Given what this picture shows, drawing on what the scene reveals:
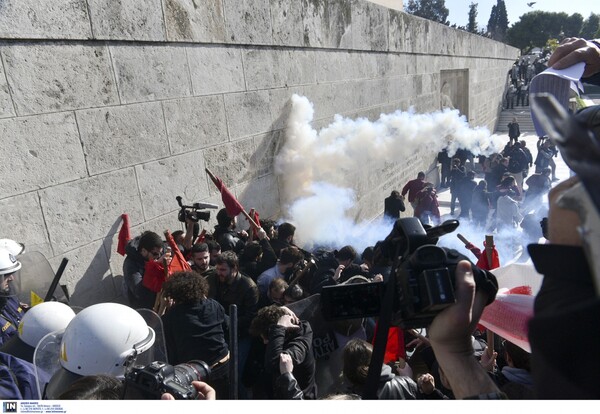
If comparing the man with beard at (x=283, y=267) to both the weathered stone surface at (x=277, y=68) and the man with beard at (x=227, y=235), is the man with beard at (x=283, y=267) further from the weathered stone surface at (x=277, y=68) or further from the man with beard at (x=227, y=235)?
the weathered stone surface at (x=277, y=68)

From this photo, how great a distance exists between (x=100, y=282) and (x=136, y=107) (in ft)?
5.13

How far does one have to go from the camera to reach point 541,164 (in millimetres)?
Answer: 12078

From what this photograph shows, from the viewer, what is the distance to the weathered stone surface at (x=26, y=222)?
322 centimetres

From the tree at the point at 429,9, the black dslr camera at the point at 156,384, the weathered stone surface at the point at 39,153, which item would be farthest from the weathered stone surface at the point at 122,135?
the tree at the point at 429,9

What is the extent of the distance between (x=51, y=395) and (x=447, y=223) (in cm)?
168

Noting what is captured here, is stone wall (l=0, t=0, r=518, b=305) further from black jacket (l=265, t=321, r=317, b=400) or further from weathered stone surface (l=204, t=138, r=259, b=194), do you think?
black jacket (l=265, t=321, r=317, b=400)

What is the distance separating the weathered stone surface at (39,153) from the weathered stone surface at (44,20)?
1.91 feet

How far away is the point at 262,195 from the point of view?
19.6 feet

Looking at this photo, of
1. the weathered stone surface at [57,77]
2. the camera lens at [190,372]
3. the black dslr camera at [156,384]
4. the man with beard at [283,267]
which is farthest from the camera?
the man with beard at [283,267]

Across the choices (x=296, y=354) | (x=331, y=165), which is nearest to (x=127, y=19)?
(x=296, y=354)

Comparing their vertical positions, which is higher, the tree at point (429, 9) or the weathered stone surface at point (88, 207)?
the tree at point (429, 9)

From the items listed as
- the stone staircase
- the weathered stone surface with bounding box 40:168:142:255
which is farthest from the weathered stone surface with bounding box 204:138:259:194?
the stone staircase

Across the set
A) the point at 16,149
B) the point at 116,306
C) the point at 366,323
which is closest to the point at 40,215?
the point at 16,149

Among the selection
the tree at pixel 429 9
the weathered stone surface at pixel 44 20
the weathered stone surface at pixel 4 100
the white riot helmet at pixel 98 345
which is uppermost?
the tree at pixel 429 9
